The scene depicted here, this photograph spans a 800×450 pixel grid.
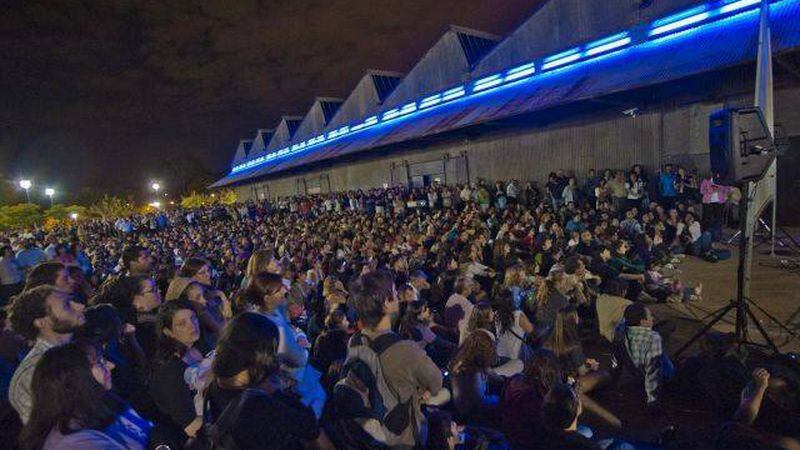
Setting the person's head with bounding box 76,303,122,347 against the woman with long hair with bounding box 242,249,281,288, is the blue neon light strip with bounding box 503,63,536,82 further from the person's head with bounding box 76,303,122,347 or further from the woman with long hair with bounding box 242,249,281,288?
the person's head with bounding box 76,303,122,347

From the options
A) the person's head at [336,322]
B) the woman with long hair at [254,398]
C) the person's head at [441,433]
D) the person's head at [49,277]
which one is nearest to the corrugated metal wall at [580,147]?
the person's head at [336,322]

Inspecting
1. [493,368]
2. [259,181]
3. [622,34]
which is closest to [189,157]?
[259,181]

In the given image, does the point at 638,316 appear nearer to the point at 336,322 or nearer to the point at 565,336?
the point at 565,336

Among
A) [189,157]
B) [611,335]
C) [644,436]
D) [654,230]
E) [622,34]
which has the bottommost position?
[644,436]

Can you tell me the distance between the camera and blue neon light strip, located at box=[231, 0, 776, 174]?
11.1 metres

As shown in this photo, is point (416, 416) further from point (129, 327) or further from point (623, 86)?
point (623, 86)

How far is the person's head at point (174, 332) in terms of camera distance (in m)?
2.96

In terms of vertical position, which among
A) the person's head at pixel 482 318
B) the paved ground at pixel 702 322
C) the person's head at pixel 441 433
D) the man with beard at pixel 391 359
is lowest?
the paved ground at pixel 702 322

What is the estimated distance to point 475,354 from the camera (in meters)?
3.64

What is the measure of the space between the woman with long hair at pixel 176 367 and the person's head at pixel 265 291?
0.46 metres

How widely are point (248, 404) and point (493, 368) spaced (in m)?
3.10

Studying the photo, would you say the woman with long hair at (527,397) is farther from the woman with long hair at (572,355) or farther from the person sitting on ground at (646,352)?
the person sitting on ground at (646,352)

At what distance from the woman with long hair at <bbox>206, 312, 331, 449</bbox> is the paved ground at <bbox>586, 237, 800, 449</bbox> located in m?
2.23

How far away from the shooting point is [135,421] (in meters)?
2.51
